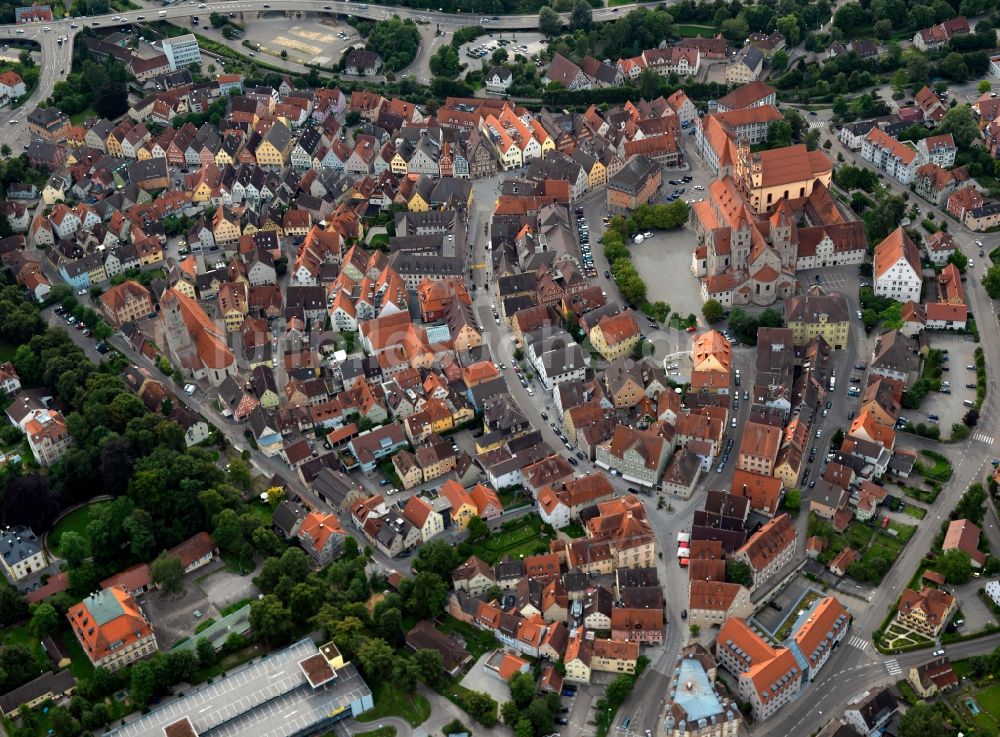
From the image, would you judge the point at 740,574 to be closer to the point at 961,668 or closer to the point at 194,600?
the point at 961,668

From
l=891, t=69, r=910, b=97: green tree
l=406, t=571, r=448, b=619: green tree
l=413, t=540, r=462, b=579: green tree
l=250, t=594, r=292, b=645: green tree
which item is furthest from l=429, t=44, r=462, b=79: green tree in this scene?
l=250, t=594, r=292, b=645: green tree

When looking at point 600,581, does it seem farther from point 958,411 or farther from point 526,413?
point 958,411

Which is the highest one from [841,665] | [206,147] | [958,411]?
[206,147]

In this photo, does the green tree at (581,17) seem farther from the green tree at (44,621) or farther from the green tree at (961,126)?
the green tree at (44,621)

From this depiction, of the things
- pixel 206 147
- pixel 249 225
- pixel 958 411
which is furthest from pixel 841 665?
pixel 206 147

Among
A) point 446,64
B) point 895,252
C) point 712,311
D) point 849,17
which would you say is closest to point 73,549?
point 712,311

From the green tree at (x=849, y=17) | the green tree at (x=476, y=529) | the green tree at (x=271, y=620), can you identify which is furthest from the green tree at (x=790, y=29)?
the green tree at (x=271, y=620)

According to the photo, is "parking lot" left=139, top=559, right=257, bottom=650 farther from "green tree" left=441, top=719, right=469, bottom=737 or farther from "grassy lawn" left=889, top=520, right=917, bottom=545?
"grassy lawn" left=889, top=520, right=917, bottom=545
